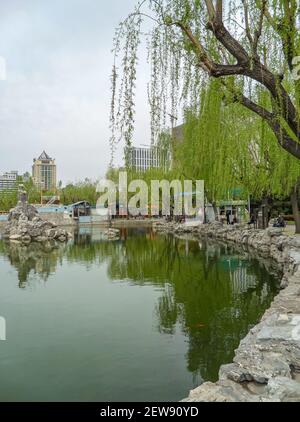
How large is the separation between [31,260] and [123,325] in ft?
28.6

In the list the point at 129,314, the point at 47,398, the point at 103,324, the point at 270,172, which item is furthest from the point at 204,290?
the point at 270,172

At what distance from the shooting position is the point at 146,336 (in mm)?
5688

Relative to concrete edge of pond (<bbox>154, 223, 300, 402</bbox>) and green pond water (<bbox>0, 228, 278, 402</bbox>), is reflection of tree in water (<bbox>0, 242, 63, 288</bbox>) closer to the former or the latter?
green pond water (<bbox>0, 228, 278, 402</bbox>)

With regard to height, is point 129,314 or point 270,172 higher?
point 270,172

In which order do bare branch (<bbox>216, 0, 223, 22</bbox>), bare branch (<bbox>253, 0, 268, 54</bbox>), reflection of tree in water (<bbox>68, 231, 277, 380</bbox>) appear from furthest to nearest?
reflection of tree in water (<bbox>68, 231, 277, 380</bbox>) < bare branch (<bbox>253, 0, 268, 54</bbox>) < bare branch (<bbox>216, 0, 223, 22</bbox>)

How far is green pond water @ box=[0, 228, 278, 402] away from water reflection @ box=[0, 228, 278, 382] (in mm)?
21

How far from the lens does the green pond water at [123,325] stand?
4.24m

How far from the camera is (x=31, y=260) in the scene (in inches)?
558

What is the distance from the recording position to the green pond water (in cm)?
424

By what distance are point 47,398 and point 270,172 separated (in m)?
12.1

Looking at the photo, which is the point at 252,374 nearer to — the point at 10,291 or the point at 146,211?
the point at 10,291

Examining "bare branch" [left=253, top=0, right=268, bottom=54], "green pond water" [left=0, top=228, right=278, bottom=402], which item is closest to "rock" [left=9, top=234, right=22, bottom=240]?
"green pond water" [left=0, top=228, right=278, bottom=402]

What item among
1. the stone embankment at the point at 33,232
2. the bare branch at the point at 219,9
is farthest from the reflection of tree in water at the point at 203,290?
the stone embankment at the point at 33,232

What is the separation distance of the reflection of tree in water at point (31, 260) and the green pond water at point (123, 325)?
10 centimetres
